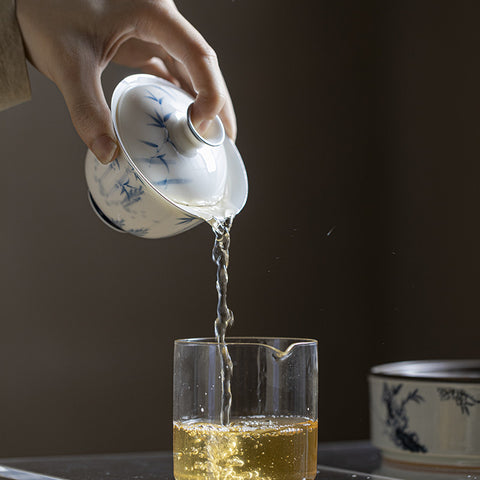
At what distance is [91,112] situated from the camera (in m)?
0.83

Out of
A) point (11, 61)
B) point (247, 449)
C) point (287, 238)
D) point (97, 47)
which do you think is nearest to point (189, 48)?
point (97, 47)

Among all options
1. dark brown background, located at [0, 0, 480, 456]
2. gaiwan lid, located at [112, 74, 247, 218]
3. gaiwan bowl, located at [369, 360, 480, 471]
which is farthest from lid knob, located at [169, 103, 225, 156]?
dark brown background, located at [0, 0, 480, 456]

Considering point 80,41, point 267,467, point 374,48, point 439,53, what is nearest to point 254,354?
point 267,467

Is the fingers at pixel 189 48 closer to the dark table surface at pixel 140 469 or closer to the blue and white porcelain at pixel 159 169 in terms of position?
the blue and white porcelain at pixel 159 169

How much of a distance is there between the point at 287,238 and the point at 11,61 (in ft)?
3.04

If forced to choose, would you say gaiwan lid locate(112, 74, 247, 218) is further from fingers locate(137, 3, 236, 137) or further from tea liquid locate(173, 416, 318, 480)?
tea liquid locate(173, 416, 318, 480)

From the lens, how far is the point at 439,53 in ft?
5.40

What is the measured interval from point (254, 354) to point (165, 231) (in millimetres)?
240

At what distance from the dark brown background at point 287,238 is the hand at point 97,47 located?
0.68 meters

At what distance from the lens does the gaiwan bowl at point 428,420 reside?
881mm

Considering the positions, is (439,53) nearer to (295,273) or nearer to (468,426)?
(295,273)

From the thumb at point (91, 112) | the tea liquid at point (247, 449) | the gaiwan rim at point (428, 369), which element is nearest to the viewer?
the tea liquid at point (247, 449)

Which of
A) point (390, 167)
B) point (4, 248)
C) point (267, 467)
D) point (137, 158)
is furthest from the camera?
point (390, 167)

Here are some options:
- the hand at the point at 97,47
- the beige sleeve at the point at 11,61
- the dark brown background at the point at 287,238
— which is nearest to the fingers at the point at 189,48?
the hand at the point at 97,47
